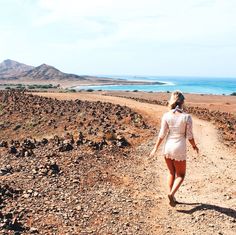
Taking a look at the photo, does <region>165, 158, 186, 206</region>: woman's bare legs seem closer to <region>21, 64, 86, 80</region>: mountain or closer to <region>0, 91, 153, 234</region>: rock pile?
<region>0, 91, 153, 234</region>: rock pile

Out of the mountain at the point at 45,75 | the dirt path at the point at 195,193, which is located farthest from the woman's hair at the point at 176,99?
the mountain at the point at 45,75

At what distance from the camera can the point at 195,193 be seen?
1287 cm

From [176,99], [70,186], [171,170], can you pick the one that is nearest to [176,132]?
[176,99]

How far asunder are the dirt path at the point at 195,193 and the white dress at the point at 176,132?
1557mm

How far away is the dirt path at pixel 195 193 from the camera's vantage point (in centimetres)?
1064

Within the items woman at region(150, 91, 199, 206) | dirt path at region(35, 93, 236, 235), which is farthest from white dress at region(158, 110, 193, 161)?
dirt path at region(35, 93, 236, 235)

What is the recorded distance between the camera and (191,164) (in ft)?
54.4

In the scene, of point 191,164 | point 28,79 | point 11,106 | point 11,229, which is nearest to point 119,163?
point 191,164

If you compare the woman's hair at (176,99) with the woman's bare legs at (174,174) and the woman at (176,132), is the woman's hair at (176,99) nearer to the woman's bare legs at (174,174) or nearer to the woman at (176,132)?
the woman at (176,132)

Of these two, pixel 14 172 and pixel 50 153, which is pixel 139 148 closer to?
pixel 50 153

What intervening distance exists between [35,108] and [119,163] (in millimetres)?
20256

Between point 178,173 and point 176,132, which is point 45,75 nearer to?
point 178,173

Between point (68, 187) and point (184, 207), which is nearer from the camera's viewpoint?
point (184, 207)

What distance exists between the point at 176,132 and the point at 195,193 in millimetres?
2903
